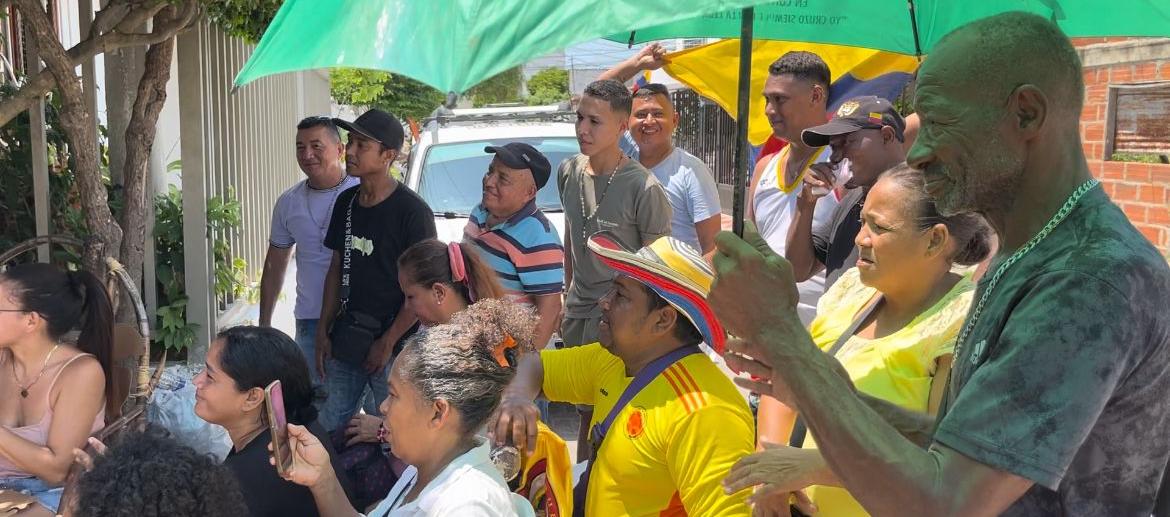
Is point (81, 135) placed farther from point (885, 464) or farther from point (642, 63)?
point (885, 464)

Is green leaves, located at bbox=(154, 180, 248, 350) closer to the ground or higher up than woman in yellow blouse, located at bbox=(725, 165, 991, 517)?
closer to the ground

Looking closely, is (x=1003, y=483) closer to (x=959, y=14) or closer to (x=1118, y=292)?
(x=1118, y=292)

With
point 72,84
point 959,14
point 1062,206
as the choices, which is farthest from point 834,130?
point 72,84

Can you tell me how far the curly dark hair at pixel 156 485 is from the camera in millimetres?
2281

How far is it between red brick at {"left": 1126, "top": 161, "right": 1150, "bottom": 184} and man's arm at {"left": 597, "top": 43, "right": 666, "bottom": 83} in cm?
380

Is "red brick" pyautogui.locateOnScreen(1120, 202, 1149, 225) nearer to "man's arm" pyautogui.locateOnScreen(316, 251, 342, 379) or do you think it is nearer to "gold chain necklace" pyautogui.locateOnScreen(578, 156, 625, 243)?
"gold chain necklace" pyautogui.locateOnScreen(578, 156, 625, 243)

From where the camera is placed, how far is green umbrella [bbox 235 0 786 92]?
1.85 metres

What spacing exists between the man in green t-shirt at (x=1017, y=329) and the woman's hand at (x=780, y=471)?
0.47 meters

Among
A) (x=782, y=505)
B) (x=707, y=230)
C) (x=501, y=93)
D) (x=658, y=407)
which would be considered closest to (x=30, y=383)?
(x=658, y=407)

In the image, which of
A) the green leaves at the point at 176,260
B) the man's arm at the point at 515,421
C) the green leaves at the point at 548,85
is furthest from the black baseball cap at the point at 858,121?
the green leaves at the point at 548,85

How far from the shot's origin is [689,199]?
17.8ft

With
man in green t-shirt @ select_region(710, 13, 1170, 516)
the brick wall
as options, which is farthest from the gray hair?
the brick wall

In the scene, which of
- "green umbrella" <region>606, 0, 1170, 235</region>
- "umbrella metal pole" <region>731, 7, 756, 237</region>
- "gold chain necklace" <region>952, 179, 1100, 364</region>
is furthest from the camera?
"green umbrella" <region>606, 0, 1170, 235</region>

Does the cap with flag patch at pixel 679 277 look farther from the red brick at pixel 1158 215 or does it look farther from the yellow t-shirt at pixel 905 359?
the red brick at pixel 1158 215
